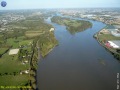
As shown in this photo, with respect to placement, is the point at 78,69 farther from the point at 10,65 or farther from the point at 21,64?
the point at 10,65

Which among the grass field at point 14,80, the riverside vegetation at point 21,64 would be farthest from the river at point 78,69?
the grass field at point 14,80

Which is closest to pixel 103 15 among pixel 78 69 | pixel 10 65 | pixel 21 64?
pixel 78 69

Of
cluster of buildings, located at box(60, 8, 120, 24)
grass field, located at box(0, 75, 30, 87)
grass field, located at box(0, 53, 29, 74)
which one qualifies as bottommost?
cluster of buildings, located at box(60, 8, 120, 24)

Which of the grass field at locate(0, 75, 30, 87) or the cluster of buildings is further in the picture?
the cluster of buildings

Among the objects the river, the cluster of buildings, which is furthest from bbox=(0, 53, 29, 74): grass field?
the cluster of buildings

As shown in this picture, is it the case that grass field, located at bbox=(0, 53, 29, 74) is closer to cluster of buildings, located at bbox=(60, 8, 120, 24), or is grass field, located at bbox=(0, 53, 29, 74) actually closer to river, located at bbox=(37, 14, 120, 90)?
river, located at bbox=(37, 14, 120, 90)

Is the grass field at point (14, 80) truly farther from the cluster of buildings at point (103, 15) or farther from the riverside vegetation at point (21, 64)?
the cluster of buildings at point (103, 15)

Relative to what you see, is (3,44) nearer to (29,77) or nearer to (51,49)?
(51,49)

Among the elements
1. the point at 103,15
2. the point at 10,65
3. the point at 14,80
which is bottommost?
the point at 103,15

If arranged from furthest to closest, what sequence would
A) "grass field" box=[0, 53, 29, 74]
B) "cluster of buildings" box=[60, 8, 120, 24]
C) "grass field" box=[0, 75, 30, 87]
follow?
"cluster of buildings" box=[60, 8, 120, 24]
"grass field" box=[0, 53, 29, 74]
"grass field" box=[0, 75, 30, 87]
